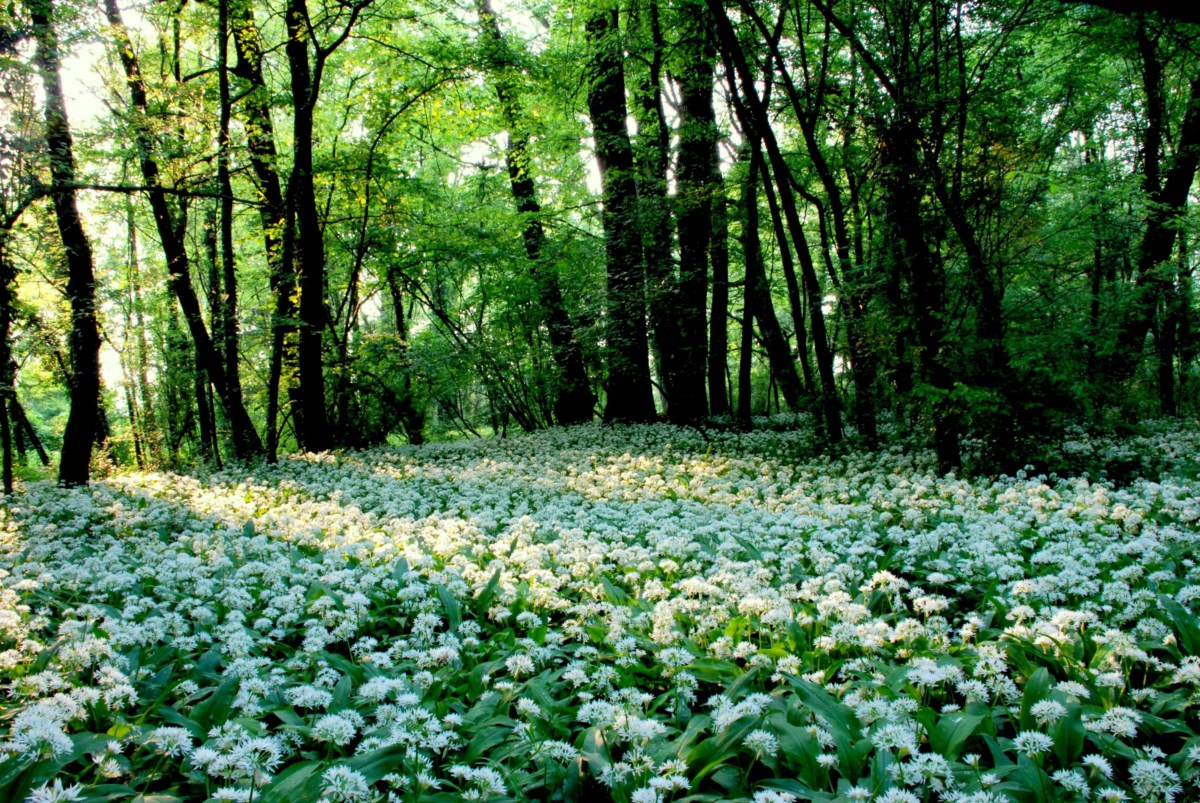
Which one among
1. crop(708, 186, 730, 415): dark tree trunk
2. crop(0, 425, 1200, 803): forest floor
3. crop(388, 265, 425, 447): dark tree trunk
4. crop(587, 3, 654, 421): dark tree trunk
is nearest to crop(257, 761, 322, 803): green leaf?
crop(0, 425, 1200, 803): forest floor

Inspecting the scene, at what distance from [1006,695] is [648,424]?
10607 mm

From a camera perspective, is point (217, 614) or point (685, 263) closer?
point (217, 614)

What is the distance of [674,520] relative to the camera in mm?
5613

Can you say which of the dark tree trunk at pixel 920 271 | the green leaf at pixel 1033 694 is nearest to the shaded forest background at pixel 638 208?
the dark tree trunk at pixel 920 271

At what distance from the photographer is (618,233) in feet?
40.4

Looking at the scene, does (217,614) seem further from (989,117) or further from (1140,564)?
(989,117)

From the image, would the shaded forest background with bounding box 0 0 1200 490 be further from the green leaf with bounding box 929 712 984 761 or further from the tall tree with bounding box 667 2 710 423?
the green leaf with bounding box 929 712 984 761

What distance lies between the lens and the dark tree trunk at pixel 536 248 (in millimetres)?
12234

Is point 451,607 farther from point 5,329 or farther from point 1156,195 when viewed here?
point 1156,195

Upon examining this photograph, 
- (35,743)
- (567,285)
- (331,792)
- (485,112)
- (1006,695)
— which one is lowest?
(1006,695)

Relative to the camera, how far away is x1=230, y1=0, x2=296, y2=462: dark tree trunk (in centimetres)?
1095

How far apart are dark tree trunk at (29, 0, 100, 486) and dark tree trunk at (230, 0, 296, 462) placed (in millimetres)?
2410

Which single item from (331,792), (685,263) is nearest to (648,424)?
(685,263)

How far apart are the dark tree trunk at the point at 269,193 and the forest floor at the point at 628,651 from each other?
17.7 ft
